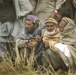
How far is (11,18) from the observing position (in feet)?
32.3

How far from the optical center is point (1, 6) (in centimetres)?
984

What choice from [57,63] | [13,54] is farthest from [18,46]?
[57,63]

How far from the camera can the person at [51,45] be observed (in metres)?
8.89

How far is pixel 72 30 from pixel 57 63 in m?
0.70

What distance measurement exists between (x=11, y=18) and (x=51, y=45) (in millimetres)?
1385

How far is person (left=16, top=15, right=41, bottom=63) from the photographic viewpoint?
9.18 m

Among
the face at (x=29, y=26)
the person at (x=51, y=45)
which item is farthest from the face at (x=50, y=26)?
the face at (x=29, y=26)

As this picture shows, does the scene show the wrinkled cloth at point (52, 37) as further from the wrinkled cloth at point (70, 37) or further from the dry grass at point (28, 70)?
the dry grass at point (28, 70)

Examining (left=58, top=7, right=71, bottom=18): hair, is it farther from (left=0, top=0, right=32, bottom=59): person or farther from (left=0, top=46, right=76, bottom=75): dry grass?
(left=0, top=46, right=76, bottom=75): dry grass

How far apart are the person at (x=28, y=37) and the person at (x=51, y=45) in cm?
22

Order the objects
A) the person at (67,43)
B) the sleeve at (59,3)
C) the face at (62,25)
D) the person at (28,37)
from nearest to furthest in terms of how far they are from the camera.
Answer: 1. the person at (67,43)
2. the face at (62,25)
3. the person at (28,37)
4. the sleeve at (59,3)

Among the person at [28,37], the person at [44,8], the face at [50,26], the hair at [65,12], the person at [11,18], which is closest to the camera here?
the face at [50,26]

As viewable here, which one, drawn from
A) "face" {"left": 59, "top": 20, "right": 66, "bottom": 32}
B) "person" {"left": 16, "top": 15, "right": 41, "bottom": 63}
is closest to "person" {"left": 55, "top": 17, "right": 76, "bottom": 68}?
"face" {"left": 59, "top": 20, "right": 66, "bottom": 32}

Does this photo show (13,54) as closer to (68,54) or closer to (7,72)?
(7,72)
